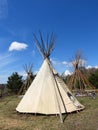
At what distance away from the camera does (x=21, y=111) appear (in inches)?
432

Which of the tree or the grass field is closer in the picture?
the grass field

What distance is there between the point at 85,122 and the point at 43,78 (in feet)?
12.2

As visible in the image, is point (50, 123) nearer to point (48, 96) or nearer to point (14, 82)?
point (48, 96)

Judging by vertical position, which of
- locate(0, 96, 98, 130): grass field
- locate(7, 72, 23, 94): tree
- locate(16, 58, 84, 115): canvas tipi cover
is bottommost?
locate(0, 96, 98, 130): grass field

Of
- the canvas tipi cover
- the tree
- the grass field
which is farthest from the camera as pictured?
the tree

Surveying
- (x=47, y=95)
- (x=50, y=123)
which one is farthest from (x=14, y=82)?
(x=50, y=123)

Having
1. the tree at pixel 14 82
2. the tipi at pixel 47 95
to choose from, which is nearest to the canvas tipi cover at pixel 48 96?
the tipi at pixel 47 95

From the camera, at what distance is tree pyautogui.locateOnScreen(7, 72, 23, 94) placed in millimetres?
27156

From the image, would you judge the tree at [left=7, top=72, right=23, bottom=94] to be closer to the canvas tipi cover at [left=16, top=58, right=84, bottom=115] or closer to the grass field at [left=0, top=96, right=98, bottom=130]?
the canvas tipi cover at [left=16, top=58, right=84, bottom=115]

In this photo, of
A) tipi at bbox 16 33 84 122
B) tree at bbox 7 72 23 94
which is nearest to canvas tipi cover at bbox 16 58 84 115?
tipi at bbox 16 33 84 122

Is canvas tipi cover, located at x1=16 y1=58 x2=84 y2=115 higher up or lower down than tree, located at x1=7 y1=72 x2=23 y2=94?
lower down

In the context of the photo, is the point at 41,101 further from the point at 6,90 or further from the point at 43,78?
the point at 6,90

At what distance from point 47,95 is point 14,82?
55.3 feet

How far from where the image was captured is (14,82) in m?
27.0
